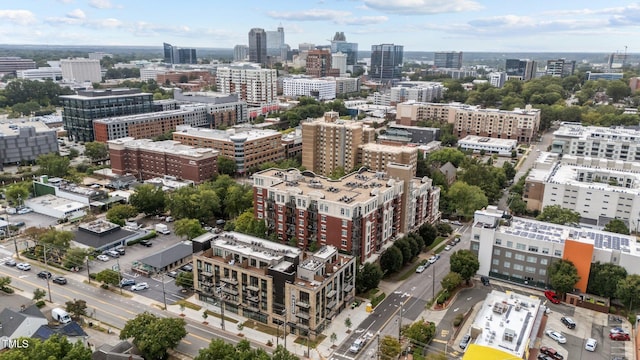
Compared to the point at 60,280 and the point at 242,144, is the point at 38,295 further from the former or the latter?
the point at 242,144

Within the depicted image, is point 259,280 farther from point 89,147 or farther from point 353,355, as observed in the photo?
point 89,147

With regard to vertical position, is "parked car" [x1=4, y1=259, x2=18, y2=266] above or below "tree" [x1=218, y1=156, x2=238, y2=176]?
below

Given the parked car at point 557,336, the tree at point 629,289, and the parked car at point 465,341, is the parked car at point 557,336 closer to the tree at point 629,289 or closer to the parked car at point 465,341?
the parked car at point 465,341

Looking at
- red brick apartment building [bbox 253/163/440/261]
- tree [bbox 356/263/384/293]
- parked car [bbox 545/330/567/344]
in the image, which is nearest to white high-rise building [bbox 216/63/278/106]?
red brick apartment building [bbox 253/163/440/261]

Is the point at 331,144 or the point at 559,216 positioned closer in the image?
the point at 559,216

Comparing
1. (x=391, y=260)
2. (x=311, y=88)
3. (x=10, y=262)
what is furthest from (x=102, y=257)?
(x=311, y=88)

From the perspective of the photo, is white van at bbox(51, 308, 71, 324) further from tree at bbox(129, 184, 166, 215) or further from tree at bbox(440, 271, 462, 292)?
tree at bbox(440, 271, 462, 292)
